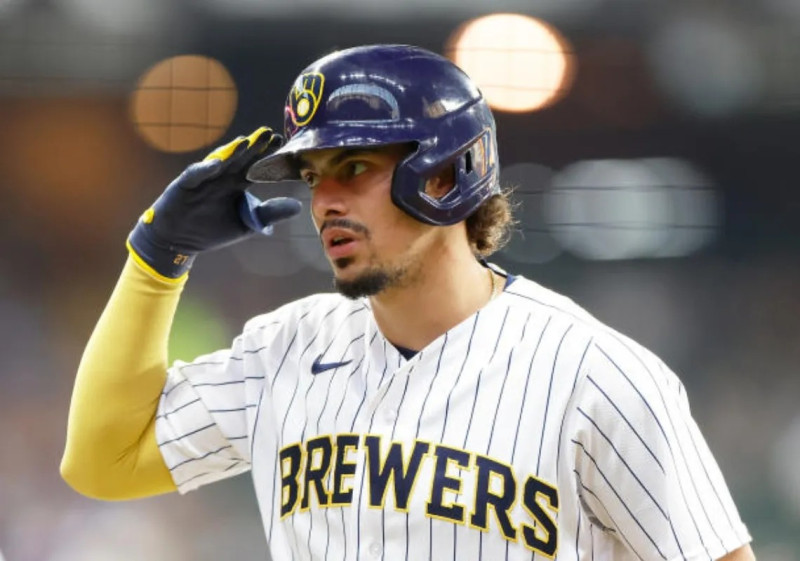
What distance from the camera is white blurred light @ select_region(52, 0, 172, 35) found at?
11.5 ft

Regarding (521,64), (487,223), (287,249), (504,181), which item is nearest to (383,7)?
(521,64)

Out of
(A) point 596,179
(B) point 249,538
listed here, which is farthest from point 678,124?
(B) point 249,538

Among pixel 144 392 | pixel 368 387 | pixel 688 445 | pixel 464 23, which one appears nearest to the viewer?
pixel 688 445

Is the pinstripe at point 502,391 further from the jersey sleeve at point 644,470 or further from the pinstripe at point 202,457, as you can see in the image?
the pinstripe at point 202,457

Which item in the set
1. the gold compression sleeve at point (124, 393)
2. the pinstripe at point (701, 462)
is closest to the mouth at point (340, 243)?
the gold compression sleeve at point (124, 393)

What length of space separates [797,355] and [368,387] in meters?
2.19

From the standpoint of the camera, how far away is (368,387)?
1.60 metres

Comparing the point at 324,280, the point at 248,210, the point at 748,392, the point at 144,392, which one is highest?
the point at 248,210

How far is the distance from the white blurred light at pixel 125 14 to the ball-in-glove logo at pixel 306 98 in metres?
2.06

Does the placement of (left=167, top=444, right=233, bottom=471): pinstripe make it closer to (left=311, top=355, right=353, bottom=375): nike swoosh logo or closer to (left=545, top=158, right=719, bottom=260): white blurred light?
(left=311, top=355, right=353, bottom=375): nike swoosh logo

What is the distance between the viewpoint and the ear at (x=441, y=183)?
1567 mm

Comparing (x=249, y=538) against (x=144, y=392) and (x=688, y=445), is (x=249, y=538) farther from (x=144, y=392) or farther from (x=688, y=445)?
(x=688, y=445)

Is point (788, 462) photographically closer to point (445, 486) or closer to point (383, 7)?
point (383, 7)

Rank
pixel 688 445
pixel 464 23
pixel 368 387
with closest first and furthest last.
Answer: pixel 688 445
pixel 368 387
pixel 464 23
